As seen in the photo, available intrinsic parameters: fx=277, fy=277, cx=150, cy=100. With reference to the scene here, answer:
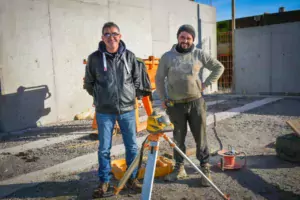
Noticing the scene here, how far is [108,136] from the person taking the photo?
10.5 ft

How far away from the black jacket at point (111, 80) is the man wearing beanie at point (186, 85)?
1.71ft

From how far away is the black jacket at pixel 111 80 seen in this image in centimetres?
314

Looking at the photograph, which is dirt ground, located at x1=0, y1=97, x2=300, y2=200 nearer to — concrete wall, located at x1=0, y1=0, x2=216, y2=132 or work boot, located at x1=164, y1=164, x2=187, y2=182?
work boot, located at x1=164, y1=164, x2=187, y2=182

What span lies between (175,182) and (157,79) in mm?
1350

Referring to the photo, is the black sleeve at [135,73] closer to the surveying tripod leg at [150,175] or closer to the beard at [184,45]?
the beard at [184,45]

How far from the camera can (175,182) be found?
3566 millimetres

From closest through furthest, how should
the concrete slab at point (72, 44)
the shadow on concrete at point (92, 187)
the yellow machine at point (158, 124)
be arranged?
the yellow machine at point (158, 124) → the shadow on concrete at point (92, 187) → the concrete slab at point (72, 44)

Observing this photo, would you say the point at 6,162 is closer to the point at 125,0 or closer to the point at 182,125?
the point at 182,125

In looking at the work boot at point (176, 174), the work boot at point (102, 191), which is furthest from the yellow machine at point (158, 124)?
the work boot at point (176, 174)

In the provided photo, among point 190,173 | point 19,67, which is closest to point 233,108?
point 190,173

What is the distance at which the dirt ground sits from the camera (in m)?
3.31

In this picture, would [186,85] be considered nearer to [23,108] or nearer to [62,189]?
[62,189]

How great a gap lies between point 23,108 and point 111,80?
463cm

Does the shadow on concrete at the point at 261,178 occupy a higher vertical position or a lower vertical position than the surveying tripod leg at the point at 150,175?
lower
